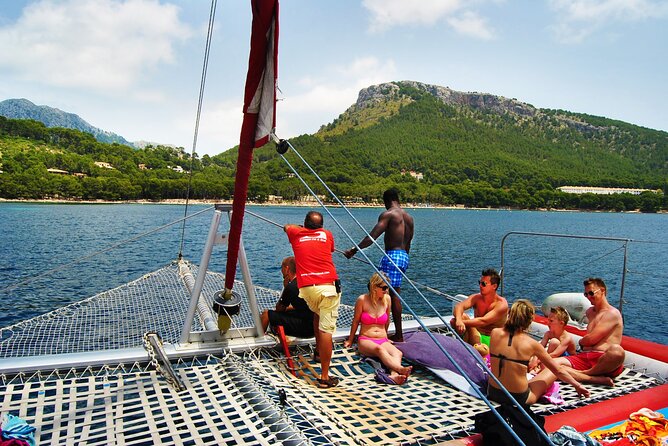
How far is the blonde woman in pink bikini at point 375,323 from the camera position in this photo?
528cm

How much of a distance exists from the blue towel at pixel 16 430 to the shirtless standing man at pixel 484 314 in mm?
4501

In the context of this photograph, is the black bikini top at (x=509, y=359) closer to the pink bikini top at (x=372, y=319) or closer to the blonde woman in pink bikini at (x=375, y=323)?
the blonde woman in pink bikini at (x=375, y=323)

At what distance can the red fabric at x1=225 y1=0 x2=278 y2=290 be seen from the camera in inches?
141

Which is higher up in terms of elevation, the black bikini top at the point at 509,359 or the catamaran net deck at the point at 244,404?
the black bikini top at the point at 509,359

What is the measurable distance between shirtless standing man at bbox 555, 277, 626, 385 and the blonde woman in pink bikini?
207cm

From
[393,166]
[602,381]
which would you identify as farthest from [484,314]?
[393,166]

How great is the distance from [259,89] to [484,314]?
4.10 m

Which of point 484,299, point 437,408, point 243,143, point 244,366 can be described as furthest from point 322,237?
point 484,299

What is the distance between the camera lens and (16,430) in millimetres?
3012

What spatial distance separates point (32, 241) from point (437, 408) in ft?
131

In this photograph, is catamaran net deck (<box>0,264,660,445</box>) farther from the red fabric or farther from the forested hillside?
the forested hillside

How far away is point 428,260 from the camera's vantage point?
107 feet

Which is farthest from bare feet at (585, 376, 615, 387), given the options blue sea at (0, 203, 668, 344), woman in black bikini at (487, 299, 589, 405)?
blue sea at (0, 203, 668, 344)

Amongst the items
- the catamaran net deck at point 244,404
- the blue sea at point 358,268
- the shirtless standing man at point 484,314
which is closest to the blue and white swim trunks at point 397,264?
the shirtless standing man at point 484,314
